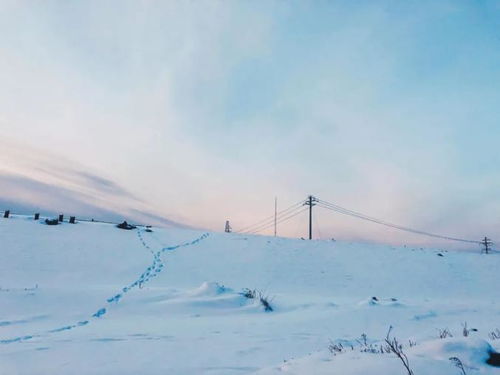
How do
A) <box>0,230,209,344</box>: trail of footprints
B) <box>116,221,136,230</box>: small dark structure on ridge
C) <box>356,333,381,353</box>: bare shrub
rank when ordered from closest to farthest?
1. <box>356,333,381,353</box>: bare shrub
2. <box>0,230,209,344</box>: trail of footprints
3. <box>116,221,136,230</box>: small dark structure on ridge

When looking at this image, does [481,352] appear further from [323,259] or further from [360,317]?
[323,259]

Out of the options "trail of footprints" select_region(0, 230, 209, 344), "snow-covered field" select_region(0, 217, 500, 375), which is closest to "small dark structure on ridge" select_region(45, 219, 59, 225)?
"snow-covered field" select_region(0, 217, 500, 375)

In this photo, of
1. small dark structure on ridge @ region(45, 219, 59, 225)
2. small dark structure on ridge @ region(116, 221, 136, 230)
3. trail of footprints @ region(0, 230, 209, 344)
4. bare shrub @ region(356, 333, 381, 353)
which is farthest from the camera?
small dark structure on ridge @ region(116, 221, 136, 230)

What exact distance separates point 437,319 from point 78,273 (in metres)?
10.2

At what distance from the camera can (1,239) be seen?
13.8 metres

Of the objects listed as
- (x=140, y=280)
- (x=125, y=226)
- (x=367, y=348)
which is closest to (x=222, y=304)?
(x=367, y=348)

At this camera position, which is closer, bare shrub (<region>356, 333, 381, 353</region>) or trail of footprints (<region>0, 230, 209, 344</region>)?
bare shrub (<region>356, 333, 381, 353</region>)

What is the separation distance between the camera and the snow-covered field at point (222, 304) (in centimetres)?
→ 372

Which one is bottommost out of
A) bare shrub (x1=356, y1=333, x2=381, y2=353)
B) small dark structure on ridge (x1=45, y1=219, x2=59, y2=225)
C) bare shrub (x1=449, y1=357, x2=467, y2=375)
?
bare shrub (x1=356, y1=333, x2=381, y2=353)

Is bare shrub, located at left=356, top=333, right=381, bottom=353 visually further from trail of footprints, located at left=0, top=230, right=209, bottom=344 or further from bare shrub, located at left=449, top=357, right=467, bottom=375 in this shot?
trail of footprints, located at left=0, top=230, right=209, bottom=344

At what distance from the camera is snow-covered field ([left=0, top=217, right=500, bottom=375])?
3719 mm

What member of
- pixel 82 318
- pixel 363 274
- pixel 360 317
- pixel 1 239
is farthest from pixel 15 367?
pixel 363 274

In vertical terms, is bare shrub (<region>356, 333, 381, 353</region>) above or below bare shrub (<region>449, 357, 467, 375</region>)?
below

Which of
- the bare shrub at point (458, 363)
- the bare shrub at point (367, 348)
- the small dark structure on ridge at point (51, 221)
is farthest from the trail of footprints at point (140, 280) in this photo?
the bare shrub at point (458, 363)
